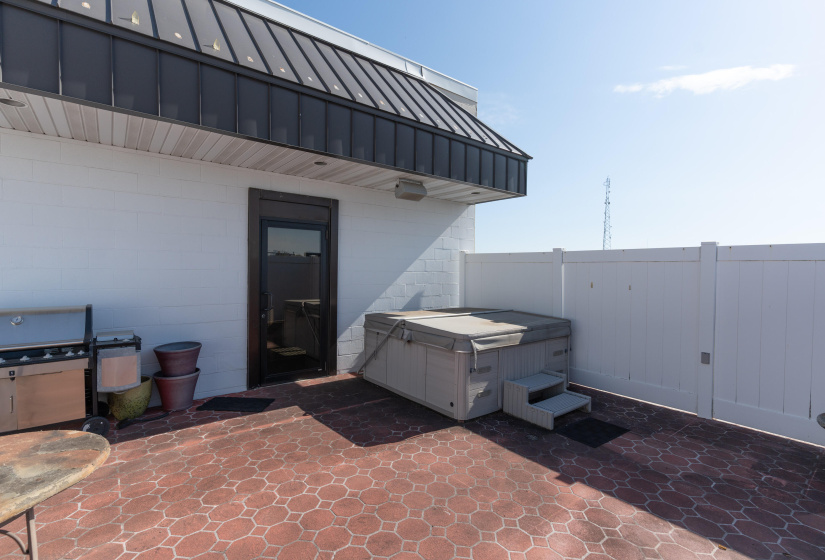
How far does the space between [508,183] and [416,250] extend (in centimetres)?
188

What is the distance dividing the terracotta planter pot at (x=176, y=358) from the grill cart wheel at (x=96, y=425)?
0.78 m

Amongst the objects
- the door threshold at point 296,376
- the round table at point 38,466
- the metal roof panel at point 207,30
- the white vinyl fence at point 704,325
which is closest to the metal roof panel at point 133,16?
the metal roof panel at point 207,30

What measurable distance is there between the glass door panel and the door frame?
0.08 metres

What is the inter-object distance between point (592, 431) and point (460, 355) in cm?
149

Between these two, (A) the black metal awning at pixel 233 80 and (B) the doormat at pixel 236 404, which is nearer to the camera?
(A) the black metal awning at pixel 233 80

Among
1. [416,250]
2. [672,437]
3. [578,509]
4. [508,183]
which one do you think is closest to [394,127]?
[508,183]

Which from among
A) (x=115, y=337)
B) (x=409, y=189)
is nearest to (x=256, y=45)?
(x=409, y=189)

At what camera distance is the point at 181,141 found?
4.02 meters

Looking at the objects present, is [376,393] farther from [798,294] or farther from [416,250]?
[798,294]

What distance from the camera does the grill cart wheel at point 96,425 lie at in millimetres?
3472

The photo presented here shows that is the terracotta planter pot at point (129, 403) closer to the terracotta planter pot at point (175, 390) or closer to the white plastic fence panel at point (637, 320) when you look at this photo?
the terracotta planter pot at point (175, 390)

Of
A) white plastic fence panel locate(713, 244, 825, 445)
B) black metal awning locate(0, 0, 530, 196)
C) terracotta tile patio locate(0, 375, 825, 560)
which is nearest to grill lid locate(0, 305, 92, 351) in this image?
terracotta tile patio locate(0, 375, 825, 560)

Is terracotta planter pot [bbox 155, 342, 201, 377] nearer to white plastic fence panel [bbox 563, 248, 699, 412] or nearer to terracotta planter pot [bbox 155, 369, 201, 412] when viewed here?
terracotta planter pot [bbox 155, 369, 201, 412]

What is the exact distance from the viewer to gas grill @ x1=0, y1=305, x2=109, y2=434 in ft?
10.4
